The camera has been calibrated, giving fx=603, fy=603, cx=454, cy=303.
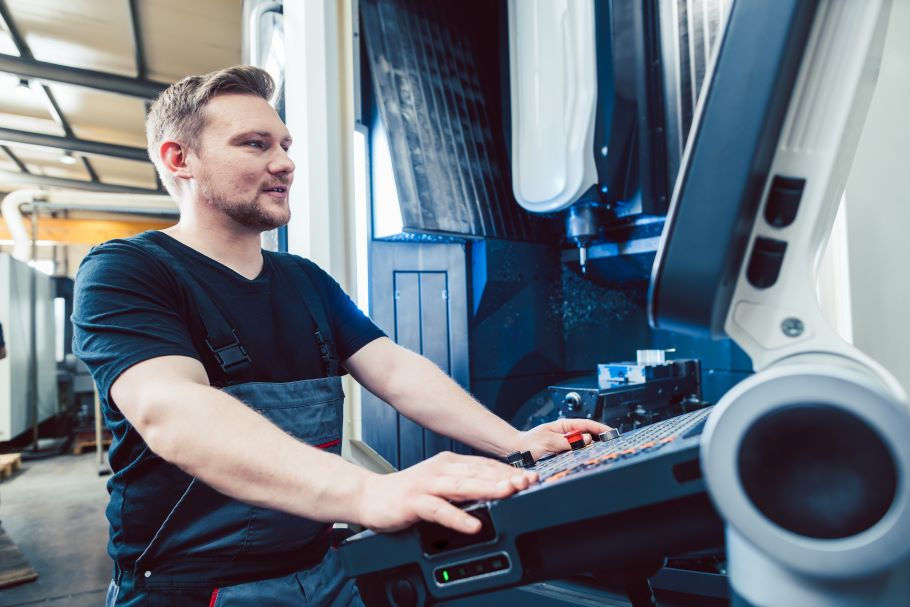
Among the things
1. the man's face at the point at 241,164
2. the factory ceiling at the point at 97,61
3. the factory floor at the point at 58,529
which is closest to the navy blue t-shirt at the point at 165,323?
the man's face at the point at 241,164

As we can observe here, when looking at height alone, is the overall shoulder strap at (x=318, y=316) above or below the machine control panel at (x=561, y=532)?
above

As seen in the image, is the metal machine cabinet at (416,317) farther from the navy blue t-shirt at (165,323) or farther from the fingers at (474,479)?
the fingers at (474,479)

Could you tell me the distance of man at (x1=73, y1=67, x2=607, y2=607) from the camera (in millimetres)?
587

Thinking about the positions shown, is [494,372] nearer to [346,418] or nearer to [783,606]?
[346,418]

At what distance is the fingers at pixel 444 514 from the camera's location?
1.45 ft

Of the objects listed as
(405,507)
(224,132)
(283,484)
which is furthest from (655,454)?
(224,132)

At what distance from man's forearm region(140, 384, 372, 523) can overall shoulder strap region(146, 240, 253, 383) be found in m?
→ 0.23

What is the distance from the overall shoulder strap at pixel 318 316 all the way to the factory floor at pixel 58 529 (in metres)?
2.25

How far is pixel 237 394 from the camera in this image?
89cm

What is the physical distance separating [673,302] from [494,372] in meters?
1.41

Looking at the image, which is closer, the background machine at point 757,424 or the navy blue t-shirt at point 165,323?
the background machine at point 757,424

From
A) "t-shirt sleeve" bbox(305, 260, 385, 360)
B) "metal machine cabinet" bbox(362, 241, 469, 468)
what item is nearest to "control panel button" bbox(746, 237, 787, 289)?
"t-shirt sleeve" bbox(305, 260, 385, 360)

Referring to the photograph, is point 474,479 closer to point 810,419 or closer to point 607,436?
point 810,419

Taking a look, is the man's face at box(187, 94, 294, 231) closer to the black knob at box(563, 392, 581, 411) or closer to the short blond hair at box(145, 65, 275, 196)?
the short blond hair at box(145, 65, 275, 196)
